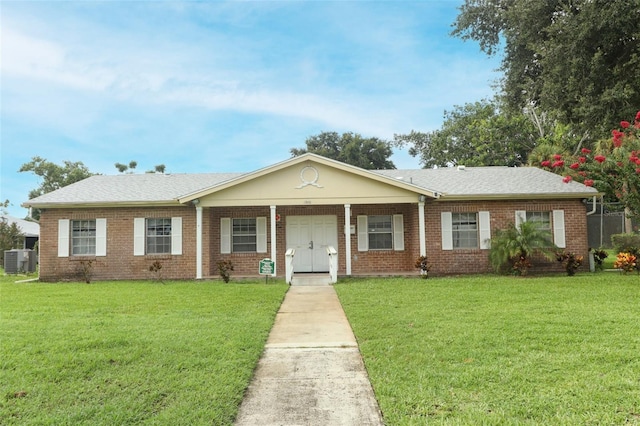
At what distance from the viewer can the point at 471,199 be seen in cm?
1482

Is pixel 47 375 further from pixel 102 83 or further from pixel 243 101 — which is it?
pixel 243 101

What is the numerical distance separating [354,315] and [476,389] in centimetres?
382

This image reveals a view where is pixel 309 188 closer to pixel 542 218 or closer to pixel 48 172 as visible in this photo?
pixel 542 218

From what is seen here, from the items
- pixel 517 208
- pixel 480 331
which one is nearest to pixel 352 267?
pixel 517 208

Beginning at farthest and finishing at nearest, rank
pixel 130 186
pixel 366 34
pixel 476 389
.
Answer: pixel 130 186 < pixel 366 34 < pixel 476 389

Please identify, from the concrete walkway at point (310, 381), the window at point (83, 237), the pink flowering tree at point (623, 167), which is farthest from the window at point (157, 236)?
the pink flowering tree at point (623, 167)

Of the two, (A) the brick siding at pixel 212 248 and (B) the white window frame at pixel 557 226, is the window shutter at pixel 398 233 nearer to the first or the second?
(A) the brick siding at pixel 212 248

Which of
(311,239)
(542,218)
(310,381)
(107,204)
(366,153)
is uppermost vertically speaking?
(366,153)

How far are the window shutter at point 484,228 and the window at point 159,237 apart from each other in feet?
33.3

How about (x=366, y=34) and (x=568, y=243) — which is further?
(x=568, y=243)

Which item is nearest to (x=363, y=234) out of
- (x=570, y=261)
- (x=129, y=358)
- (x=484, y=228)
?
(x=484, y=228)

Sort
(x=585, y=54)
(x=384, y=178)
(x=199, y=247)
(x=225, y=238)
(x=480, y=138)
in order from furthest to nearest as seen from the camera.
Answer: (x=480, y=138) < (x=225, y=238) < (x=199, y=247) < (x=384, y=178) < (x=585, y=54)

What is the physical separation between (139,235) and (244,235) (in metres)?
3.40

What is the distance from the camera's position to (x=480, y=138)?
32344 millimetres
